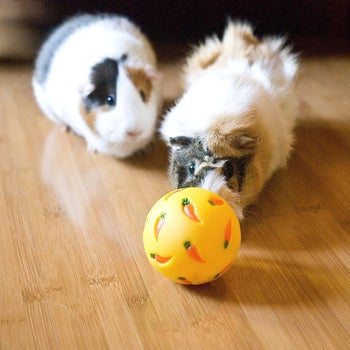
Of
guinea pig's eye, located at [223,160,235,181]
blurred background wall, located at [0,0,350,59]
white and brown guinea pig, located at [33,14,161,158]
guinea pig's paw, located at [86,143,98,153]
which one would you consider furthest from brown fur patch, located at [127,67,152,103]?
blurred background wall, located at [0,0,350,59]

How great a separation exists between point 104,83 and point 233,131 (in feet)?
1.75

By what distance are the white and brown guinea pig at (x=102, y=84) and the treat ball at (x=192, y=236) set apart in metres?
0.53

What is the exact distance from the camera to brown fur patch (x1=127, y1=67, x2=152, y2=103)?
1666 millimetres

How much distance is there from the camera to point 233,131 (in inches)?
51.8

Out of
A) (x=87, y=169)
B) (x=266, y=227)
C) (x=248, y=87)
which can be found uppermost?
(x=248, y=87)

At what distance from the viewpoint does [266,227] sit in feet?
4.71

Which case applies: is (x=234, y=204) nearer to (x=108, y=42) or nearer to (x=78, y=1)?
(x=108, y=42)

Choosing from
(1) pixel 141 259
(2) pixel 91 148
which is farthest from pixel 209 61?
(1) pixel 141 259

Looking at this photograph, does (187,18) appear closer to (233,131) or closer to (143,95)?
(143,95)

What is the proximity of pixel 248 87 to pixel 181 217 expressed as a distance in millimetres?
534

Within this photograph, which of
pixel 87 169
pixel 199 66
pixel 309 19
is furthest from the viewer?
pixel 309 19

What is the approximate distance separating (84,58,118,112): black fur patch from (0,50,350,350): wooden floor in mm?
221

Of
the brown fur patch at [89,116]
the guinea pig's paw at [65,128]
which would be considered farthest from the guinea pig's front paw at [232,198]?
the guinea pig's paw at [65,128]

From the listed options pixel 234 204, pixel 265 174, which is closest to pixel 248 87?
pixel 265 174
